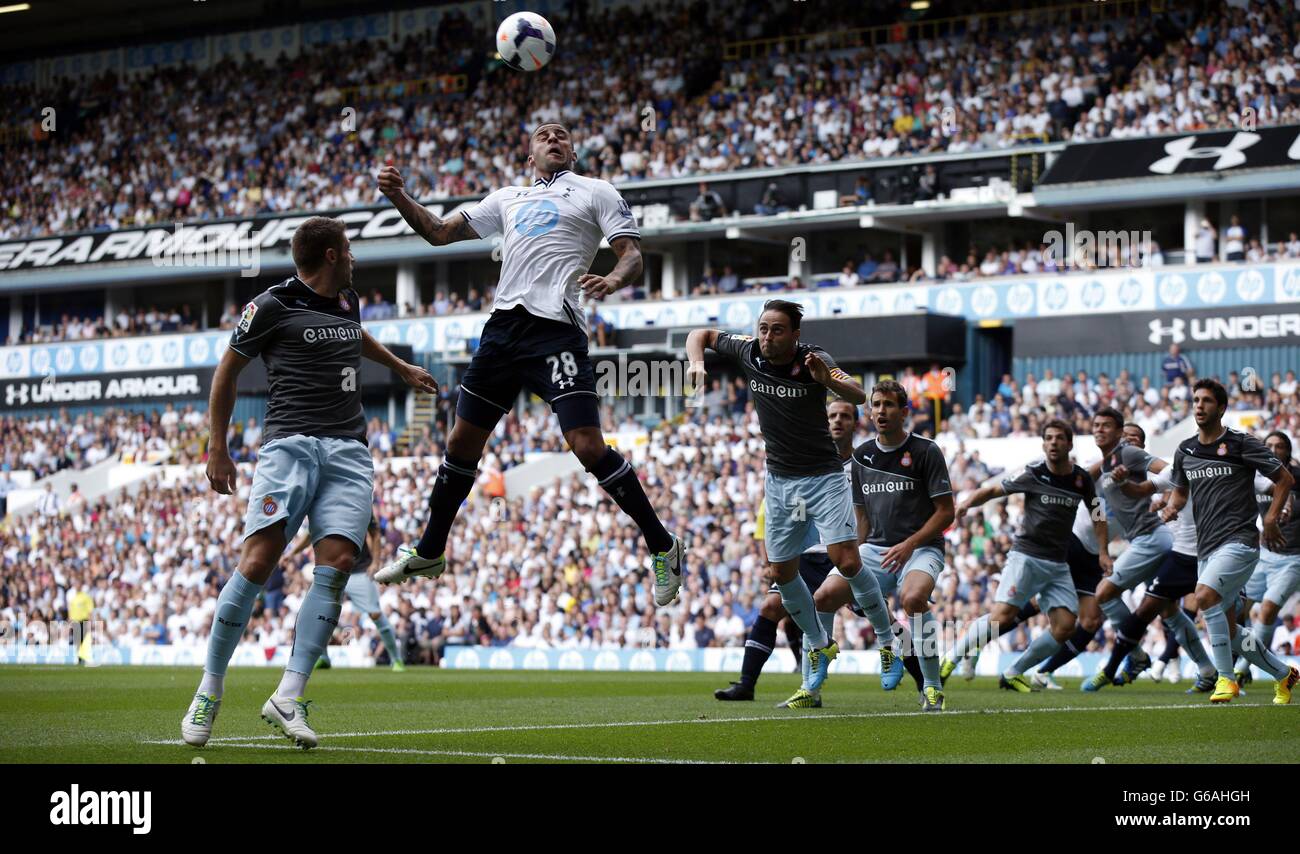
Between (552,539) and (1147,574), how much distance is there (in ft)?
50.0

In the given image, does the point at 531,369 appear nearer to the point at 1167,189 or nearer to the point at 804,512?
the point at 804,512

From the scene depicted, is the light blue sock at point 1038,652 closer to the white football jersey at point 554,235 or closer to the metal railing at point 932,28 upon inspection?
the white football jersey at point 554,235

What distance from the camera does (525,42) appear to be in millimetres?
10562

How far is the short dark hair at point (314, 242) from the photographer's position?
8.20 metres

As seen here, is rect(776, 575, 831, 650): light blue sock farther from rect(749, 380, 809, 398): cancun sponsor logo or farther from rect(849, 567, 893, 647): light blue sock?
rect(749, 380, 809, 398): cancun sponsor logo

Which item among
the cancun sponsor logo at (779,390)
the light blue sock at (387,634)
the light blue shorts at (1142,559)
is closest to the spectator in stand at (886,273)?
the light blue sock at (387,634)

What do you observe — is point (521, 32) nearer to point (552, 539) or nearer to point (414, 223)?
point (414, 223)

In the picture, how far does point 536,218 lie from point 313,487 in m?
2.23

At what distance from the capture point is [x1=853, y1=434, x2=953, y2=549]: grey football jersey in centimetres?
1213

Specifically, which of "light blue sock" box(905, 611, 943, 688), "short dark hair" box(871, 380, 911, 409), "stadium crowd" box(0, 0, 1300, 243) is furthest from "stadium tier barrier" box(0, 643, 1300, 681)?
"stadium crowd" box(0, 0, 1300, 243)

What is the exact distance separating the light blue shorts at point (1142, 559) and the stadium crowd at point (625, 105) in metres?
18.9

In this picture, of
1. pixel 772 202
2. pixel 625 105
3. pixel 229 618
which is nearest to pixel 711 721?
pixel 229 618
